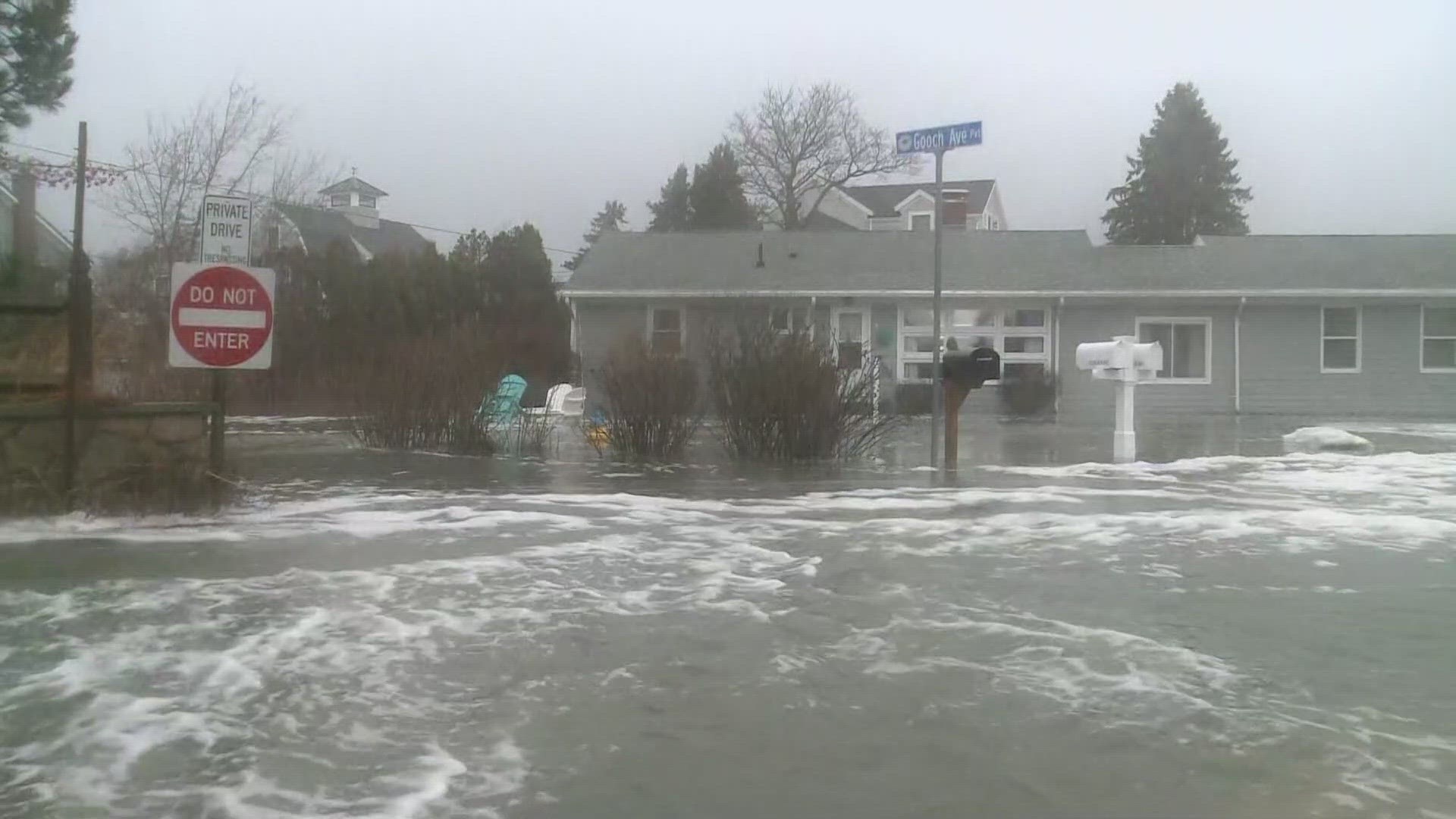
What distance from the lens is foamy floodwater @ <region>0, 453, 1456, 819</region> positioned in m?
4.23

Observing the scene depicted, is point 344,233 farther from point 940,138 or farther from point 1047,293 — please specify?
point 940,138

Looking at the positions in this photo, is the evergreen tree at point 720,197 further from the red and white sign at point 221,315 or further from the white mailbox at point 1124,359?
the red and white sign at point 221,315

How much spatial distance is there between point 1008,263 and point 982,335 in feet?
6.51

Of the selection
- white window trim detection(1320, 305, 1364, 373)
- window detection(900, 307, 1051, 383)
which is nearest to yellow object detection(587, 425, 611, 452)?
window detection(900, 307, 1051, 383)

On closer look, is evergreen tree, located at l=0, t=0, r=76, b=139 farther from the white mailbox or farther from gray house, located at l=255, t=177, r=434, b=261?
gray house, located at l=255, t=177, r=434, b=261

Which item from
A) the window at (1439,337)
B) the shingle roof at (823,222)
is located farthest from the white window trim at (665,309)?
the shingle roof at (823,222)

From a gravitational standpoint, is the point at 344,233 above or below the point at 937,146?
above

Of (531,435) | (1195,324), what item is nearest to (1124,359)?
(531,435)

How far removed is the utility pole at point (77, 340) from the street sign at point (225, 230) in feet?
2.87

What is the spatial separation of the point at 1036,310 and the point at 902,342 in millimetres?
2686

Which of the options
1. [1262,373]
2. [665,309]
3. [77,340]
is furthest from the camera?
[665,309]

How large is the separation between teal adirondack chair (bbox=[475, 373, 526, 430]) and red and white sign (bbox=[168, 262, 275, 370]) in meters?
5.00

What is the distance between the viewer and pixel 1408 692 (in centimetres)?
522

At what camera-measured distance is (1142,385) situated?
2486cm
